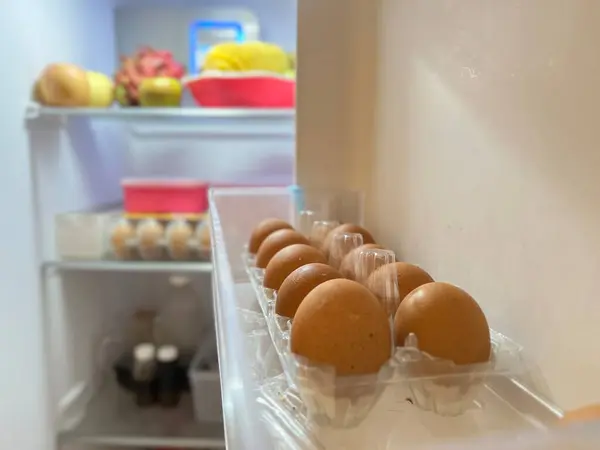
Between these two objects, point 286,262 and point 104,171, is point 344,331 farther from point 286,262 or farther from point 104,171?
point 104,171

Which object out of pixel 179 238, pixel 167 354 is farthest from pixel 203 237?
pixel 167 354

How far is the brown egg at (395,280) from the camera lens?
508 mm

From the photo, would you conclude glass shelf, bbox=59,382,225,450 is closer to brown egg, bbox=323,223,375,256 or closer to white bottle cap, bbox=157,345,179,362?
white bottle cap, bbox=157,345,179,362

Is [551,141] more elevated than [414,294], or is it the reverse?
[551,141]

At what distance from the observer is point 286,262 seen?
62 cm

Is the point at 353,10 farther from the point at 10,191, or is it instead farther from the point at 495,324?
the point at 10,191

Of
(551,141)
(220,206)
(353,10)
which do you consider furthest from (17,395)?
(551,141)

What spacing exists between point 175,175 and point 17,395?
815 millimetres

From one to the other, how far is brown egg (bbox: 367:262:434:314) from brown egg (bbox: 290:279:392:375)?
8cm

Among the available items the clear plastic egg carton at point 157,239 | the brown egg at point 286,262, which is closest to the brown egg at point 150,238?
the clear plastic egg carton at point 157,239

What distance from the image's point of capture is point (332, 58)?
3.15 feet

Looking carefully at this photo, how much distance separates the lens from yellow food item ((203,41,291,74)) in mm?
1486

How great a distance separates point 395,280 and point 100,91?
124 cm

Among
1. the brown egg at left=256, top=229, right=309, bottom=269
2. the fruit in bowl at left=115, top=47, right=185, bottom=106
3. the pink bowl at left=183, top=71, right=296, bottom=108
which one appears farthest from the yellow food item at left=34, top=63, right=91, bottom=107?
the brown egg at left=256, top=229, right=309, bottom=269
